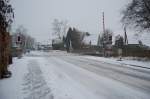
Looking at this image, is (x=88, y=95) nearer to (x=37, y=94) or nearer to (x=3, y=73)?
(x=37, y=94)

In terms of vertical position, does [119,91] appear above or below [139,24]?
below

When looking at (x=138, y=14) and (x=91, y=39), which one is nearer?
(x=138, y=14)

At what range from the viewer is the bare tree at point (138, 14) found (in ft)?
111

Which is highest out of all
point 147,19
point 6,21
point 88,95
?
point 147,19

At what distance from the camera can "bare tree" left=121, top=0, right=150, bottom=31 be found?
33.7m

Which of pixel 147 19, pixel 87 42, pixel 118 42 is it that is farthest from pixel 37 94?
pixel 87 42

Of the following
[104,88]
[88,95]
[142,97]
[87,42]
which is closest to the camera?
[142,97]

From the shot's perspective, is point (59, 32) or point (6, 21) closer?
point (6, 21)

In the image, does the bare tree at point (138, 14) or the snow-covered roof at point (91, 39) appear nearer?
the bare tree at point (138, 14)

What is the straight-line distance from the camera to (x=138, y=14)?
34844mm

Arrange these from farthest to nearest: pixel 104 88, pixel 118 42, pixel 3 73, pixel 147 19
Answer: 1. pixel 118 42
2. pixel 147 19
3. pixel 3 73
4. pixel 104 88

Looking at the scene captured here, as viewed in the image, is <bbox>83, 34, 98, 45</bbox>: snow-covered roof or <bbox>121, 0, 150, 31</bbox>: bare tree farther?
<bbox>83, 34, 98, 45</bbox>: snow-covered roof

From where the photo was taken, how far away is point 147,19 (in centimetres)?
3381

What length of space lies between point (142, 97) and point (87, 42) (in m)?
99.5
